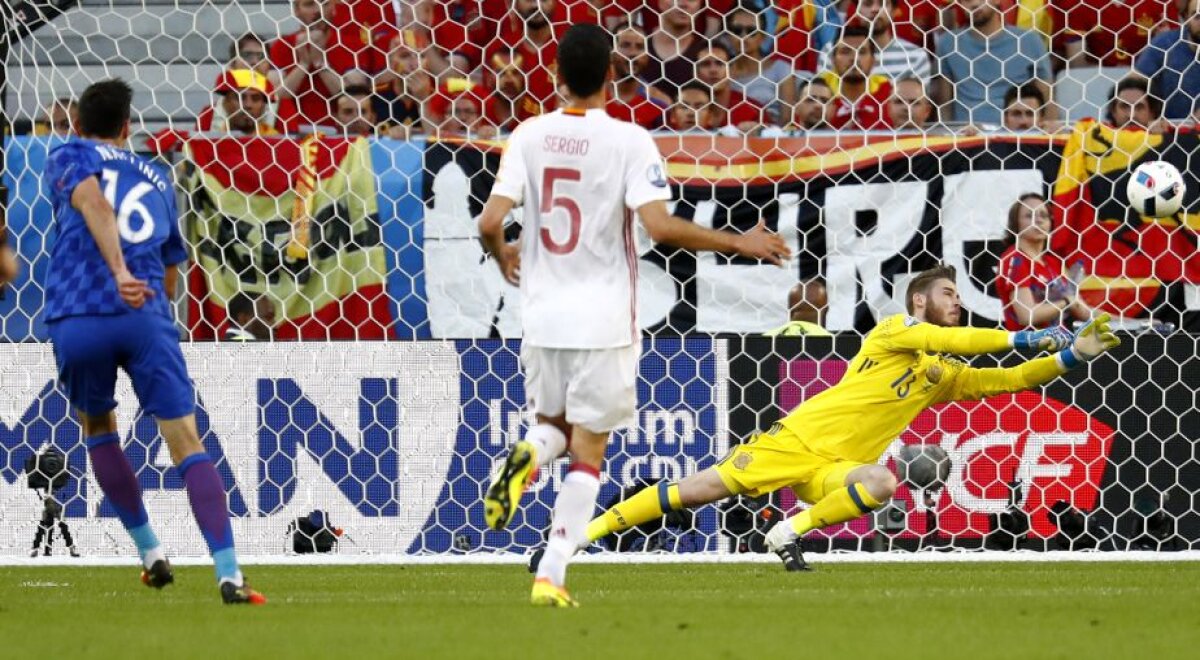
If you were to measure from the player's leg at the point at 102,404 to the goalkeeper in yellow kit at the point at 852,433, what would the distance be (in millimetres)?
2214

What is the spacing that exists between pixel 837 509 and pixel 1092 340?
123cm

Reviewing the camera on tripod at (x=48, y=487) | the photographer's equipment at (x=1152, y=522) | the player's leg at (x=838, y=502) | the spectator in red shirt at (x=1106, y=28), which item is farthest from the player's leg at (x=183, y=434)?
the spectator in red shirt at (x=1106, y=28)

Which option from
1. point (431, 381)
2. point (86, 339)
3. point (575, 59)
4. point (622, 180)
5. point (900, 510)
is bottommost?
point (900, 510)

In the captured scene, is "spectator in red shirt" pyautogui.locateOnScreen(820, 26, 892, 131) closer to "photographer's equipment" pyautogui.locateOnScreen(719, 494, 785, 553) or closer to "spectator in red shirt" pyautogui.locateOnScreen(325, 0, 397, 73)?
"photographer's equipment" pyautogui.locateOnScreen(719, 494, 785, 553)

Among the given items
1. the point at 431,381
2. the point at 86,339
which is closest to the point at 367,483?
the point at 431,381

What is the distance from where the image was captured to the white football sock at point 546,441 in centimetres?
549

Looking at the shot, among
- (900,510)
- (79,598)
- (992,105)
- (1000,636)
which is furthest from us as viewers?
(992,105)

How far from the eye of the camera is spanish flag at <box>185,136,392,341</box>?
935 cm

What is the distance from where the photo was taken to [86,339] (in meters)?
5.84

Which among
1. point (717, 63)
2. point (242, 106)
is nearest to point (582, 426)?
point (242, 106)

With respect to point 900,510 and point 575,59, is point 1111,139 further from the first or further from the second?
point 575,59

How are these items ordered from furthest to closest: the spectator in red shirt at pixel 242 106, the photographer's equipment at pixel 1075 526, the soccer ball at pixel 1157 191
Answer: the spectator in red shirt at pixel 242 106
the photographer's equipment at pixel 1075 526
the soccer ball at pixel 1157 191

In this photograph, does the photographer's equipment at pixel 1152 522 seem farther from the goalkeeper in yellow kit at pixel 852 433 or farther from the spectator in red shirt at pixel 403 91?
the spectator in red shirt at pixel 403 91

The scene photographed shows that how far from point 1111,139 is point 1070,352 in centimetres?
212
